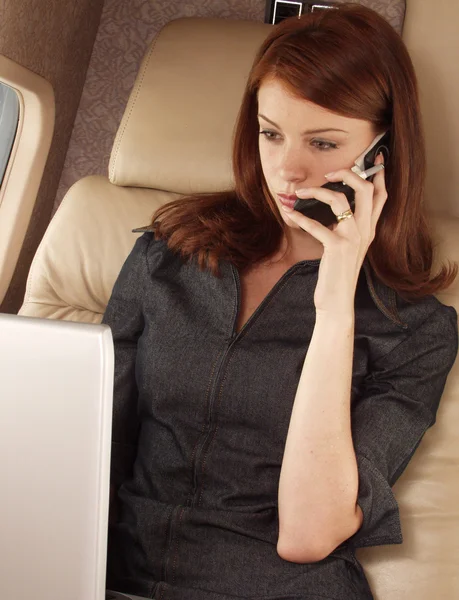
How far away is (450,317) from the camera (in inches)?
57.2

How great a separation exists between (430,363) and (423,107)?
0.65 m

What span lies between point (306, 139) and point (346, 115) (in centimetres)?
8

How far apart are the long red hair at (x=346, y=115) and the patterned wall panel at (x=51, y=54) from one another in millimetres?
528

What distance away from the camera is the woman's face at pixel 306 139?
1332 millimetres

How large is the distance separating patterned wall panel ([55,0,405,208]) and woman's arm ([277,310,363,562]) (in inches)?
43.9

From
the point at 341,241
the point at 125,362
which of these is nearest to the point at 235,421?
the point at 125,362

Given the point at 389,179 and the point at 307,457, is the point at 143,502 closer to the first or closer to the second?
the point at 307,457

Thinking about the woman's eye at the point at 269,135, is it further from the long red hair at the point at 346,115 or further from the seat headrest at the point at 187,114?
the seat headrest at the point at 187,114

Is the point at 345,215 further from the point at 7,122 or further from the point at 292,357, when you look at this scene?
the point at 7,122

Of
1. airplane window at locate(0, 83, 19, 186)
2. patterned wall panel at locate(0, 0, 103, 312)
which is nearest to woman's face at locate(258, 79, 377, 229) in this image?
patterned wall panel at locate(0, 0, 103, 312)

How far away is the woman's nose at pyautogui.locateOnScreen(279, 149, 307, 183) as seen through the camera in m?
1.34

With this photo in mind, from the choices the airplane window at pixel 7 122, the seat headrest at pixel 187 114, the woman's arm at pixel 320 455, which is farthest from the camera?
the airplane window at pixel 7 122

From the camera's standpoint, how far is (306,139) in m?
1.34

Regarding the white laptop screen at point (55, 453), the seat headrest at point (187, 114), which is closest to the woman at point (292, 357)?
the seat headrest at point (187, 114)
